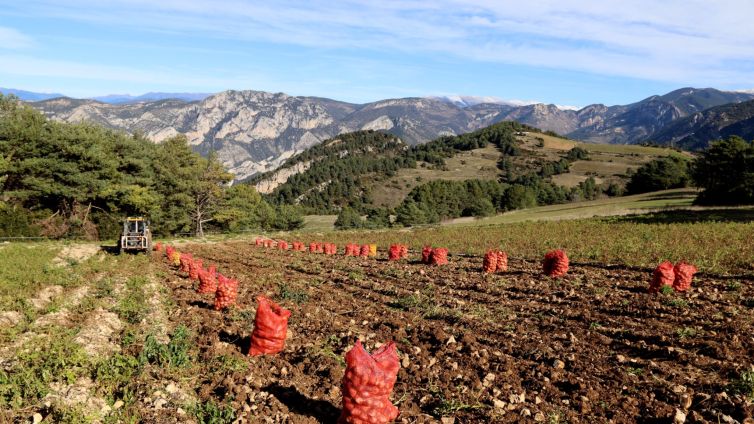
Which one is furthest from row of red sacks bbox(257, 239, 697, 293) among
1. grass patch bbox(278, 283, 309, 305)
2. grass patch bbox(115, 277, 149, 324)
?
grass patch bbox(115, 277, 149, 324)

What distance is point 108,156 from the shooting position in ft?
188

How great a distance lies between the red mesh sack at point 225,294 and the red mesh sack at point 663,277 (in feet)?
47.6

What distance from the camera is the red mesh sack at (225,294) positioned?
1455 centimetres

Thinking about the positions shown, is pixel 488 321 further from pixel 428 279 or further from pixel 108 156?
pixel 108 156

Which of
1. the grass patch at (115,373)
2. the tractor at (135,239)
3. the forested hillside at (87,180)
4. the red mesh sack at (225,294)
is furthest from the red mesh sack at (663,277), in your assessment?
the forested hillside at (87,180)

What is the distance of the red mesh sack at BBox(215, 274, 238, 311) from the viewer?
47.7ft

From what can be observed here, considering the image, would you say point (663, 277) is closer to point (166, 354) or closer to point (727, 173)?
point (166, 354)

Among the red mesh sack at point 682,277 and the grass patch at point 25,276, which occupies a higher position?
the red mesh sack at point 682,277

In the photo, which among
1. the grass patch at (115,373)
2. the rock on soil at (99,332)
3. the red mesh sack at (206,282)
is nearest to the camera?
the grass patch at (115,373)

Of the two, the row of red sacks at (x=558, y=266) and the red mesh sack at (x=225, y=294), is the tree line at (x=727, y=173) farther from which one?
the red mesh sack at (x=225, y=294)

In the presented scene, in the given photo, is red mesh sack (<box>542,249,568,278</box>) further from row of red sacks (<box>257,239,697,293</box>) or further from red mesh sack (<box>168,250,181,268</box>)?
red mesh sack (<box>168,250,181,268</box>)

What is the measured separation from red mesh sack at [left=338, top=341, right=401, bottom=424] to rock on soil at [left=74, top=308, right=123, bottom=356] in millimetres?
7121

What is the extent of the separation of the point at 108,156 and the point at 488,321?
192ft

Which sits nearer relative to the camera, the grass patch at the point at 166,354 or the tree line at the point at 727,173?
the grass patch at the point at 166,354
